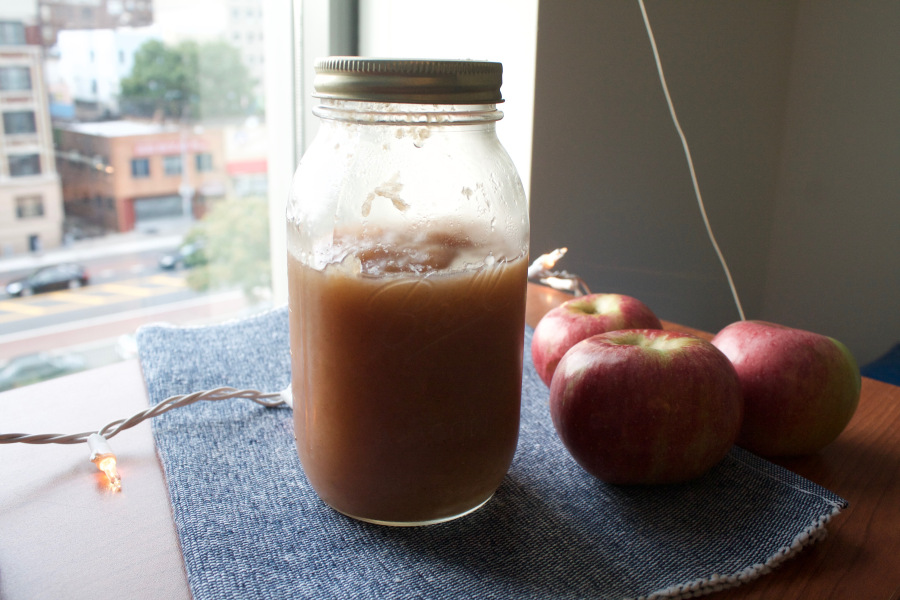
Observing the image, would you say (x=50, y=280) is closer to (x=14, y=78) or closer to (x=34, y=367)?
(x=34, y=367)

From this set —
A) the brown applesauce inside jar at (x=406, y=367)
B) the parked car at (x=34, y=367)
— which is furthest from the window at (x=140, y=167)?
the brown applesauce inside jar at (x=406, y=367)

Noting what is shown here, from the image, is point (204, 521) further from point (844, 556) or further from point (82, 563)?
point (844, 556)

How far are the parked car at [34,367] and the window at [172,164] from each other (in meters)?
0.33

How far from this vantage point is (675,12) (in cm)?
122

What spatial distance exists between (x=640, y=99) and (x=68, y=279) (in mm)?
950

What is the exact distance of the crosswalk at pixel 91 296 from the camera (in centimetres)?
105

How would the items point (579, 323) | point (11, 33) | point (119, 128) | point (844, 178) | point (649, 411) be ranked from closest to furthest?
Answer: point (649, 411) → point (579, 323) → point (11, 33) → point (119, 128) → point (844, 178)

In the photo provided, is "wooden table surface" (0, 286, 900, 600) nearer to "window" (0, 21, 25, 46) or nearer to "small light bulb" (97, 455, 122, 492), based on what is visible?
"small light bulb" (97, 455, 122, 492)

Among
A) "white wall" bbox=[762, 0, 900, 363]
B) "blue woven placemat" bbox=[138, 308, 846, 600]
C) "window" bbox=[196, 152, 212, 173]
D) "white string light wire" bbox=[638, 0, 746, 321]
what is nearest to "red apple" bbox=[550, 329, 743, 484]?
"blue woven placemat" bbox=[138, 308, 846, 600]

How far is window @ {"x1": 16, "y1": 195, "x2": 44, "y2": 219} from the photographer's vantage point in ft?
3.29

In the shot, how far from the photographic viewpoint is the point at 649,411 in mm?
537

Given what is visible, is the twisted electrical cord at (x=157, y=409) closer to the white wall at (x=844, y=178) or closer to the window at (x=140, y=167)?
the window at (x=140, y=167)

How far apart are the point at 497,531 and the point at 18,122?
2.85ft

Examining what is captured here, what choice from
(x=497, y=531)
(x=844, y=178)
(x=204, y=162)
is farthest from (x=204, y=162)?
(x=844, y=178)
